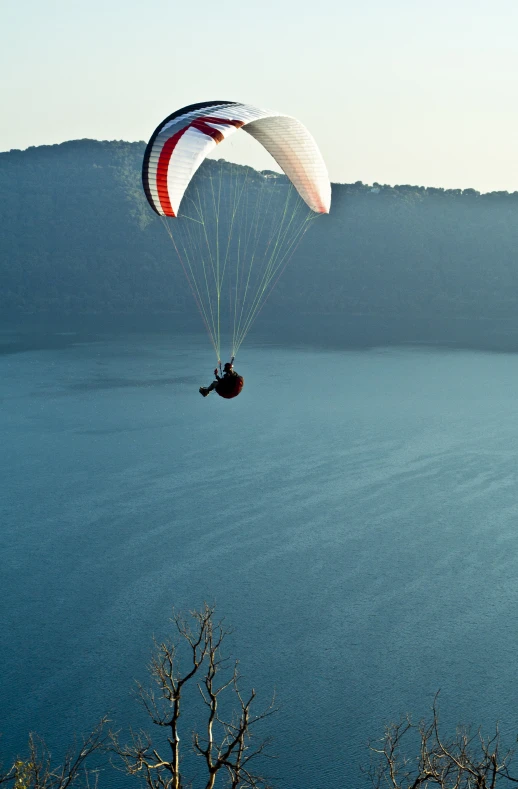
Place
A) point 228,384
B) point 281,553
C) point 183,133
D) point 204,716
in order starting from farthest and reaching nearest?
point 281,553, point 204,716, point 183,133, point 228,384

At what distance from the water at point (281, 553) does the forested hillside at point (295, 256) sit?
4739cm

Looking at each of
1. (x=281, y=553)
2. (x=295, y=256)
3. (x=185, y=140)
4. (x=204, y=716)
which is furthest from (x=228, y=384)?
(x=295, y=256)

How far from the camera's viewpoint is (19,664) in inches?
778

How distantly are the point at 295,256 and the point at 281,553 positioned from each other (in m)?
79.3

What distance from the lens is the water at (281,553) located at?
18.7 m

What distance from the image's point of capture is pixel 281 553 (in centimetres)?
2603

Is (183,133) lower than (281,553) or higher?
higher

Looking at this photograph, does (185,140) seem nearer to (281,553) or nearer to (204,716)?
(204,716)

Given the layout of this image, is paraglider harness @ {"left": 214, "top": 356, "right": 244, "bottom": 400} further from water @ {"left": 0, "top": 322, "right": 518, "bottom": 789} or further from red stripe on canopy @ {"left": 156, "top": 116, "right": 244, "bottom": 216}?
water @ {"left": 0, "top": 322, "right": 518, "bottom": 789}

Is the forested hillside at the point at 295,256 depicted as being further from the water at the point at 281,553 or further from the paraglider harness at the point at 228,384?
the paraglider harness at the point at 228,384

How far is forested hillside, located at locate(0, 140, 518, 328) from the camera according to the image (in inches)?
3765

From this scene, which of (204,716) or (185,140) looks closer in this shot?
(185,140)

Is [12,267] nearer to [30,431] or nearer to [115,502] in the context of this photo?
[30,431]

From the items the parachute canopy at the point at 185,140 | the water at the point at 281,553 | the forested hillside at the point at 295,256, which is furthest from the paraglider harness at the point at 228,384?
the forested hillside at the point at 295,256
